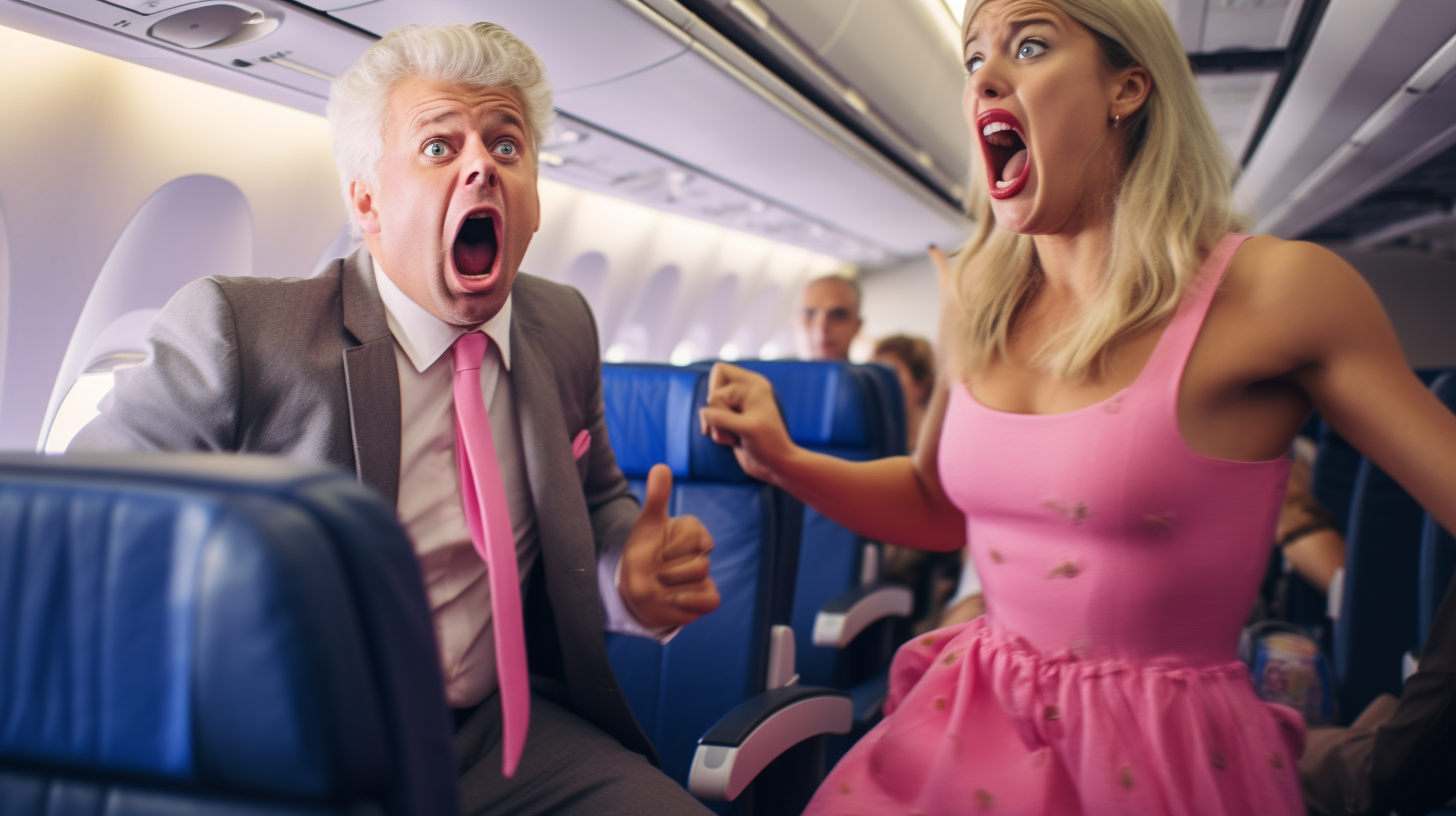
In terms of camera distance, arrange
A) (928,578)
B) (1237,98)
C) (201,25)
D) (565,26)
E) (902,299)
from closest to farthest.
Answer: (201,25)
(565,26)
(928,578)
(1237,98)
(902,299)

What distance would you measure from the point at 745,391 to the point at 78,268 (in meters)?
1.95

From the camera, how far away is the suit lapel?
49.3 inches

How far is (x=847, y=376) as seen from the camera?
9.36ft

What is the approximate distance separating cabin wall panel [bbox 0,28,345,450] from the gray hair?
1.46m

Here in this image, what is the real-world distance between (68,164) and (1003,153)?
2345mm

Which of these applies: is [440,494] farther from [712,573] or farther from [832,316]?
[832,316]

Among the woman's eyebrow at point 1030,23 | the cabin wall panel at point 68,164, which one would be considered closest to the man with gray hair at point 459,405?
the woman's eyebrow at point 1030,23

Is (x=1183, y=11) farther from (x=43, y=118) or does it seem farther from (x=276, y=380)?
(x=43, y=118)

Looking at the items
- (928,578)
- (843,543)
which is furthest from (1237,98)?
(843,543)

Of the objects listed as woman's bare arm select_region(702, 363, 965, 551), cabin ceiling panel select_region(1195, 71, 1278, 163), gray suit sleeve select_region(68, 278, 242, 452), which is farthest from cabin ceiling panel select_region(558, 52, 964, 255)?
gray suit sleeve select_region(68, 278, 242, 452)

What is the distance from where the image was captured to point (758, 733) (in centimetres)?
163

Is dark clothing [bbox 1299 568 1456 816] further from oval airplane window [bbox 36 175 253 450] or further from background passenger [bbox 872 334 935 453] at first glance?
background passenger [bbox 872 334 935 453]

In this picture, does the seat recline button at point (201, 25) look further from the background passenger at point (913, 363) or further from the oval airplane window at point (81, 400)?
the background passenger at point (913, 363)

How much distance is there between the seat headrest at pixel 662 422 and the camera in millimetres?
2100
